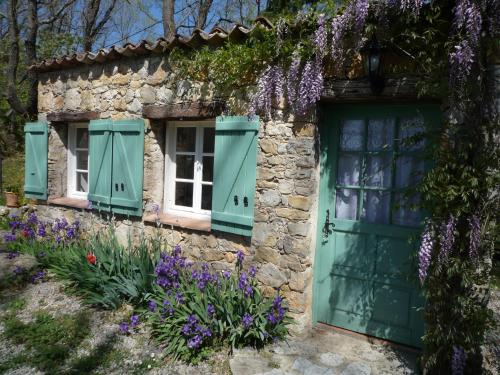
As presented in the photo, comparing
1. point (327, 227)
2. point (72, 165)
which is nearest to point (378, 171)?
point (327, 227)

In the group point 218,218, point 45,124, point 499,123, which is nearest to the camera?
point 499,123

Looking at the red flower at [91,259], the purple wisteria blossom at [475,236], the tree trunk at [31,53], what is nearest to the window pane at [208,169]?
the red flower at [91,259]

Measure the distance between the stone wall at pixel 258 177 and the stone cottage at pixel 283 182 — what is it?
11mm

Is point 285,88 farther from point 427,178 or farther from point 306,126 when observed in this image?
point 427,178

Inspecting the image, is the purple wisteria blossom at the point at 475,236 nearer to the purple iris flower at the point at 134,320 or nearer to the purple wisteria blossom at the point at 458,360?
the purple wisteria blossom at the point at 458,360

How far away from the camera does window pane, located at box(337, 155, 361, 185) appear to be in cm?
344

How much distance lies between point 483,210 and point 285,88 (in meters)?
1.76

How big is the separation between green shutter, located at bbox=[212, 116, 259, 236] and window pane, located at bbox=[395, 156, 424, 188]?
1.19m

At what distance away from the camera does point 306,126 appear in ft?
11.2

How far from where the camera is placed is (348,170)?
3479mm

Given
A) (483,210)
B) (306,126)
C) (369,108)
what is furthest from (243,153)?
(483,210)

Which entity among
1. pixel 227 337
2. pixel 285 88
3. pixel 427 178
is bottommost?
pixel 227 337

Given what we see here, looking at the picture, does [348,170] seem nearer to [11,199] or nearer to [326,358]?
[326,358]

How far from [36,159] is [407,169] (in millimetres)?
4841
